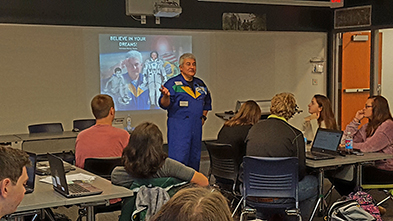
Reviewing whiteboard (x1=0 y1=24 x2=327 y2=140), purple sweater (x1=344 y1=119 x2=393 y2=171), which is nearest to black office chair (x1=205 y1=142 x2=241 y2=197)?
purple sweater (x1=344 y1=119 x2=393 y2=171)

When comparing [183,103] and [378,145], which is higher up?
[183,103]

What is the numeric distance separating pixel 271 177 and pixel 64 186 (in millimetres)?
1718

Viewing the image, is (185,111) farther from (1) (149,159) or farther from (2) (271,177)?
(1) (149,159)

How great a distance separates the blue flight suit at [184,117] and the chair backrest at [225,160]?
0.98 m

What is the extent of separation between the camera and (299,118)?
9797 mm

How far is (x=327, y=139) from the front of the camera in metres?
4.80

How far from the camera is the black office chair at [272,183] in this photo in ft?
13.2

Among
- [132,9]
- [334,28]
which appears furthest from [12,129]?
[334,28]

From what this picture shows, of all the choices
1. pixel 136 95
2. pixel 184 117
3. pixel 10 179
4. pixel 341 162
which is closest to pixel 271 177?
pixel 341 162

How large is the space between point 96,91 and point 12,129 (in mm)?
1439

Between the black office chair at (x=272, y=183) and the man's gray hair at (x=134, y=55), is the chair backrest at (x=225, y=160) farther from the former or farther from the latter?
the man's gray hair at (x=134, y=55)

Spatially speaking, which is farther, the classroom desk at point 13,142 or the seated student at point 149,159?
the classroom desk at point 13,142

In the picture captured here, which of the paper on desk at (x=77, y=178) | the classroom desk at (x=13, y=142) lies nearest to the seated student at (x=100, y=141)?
the paper on desk at (x=77, y=178)

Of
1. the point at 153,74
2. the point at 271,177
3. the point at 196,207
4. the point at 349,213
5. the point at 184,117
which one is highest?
the point at 153,74
